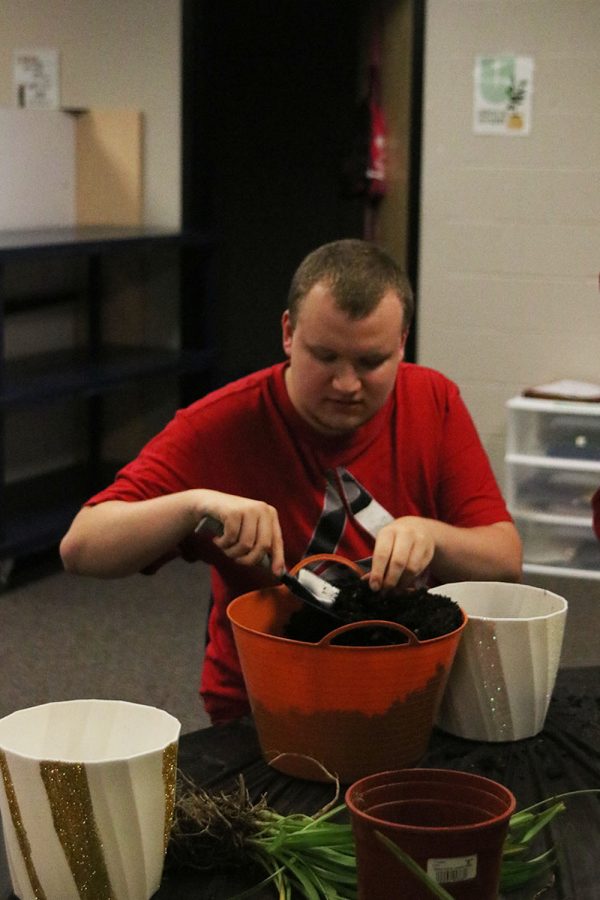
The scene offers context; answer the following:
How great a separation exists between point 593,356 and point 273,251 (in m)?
1.43

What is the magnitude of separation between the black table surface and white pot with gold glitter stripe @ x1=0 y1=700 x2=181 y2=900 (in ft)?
0.16

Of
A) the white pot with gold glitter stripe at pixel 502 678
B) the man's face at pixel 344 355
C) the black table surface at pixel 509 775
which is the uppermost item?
the man's face at pixel 344 355

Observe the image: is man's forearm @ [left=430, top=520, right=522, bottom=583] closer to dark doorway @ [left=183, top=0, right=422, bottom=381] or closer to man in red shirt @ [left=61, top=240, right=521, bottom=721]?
man in red shirt @ [left=61, top=240, right=521, bottom=721]

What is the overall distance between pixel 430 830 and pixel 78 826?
26cm

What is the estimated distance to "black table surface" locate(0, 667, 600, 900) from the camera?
104cm

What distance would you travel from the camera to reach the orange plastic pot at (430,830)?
0.90 meters

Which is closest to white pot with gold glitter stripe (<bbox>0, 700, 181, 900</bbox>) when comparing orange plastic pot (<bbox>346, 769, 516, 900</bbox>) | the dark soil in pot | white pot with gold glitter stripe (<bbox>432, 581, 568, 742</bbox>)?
orange plastic pot (<bbox>346, 769, 516, 900</bbox>)

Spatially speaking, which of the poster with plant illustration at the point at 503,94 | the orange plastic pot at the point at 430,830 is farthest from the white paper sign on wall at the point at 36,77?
the orange plastic pot at the point at 430,830

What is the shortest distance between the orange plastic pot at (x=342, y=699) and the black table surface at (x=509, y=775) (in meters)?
0.03

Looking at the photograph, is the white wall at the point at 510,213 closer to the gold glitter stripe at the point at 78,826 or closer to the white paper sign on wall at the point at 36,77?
the white paper sign on wall at the point at 36,77

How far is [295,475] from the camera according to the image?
67.0 inches

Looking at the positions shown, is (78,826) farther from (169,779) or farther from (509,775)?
(509,775)

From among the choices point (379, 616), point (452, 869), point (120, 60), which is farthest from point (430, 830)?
point (120, 60)

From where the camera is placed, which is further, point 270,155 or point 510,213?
point 270,155
